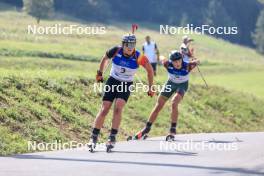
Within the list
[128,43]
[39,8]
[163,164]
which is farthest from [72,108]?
[39,8]

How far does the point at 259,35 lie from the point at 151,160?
129 meters

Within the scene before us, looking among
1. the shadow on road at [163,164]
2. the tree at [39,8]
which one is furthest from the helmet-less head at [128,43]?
the tree at [39,8]

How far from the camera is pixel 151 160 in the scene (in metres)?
11.7

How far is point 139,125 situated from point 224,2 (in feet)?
453

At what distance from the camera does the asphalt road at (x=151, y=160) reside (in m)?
10.1

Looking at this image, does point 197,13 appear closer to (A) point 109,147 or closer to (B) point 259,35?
(B) point 259,35

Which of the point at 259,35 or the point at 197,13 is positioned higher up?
the point at 197,13

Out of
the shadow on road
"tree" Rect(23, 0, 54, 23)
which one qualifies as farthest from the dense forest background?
the shadow on road

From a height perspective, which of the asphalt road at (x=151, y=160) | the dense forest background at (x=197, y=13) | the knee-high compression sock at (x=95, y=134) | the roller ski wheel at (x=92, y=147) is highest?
the dense forest background at (x=197, y=13)

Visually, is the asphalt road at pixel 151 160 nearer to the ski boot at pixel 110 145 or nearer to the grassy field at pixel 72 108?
the ski boot at pixel 110 145

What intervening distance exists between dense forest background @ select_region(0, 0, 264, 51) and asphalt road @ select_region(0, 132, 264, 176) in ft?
360

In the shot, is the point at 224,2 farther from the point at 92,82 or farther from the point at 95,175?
the point at 95,175

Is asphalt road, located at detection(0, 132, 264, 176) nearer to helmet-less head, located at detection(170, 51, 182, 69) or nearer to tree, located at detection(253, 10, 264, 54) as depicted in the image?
helmet-less head, located at detection(170, 51, 182, 69)

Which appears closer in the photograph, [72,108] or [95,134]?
[95,134]
